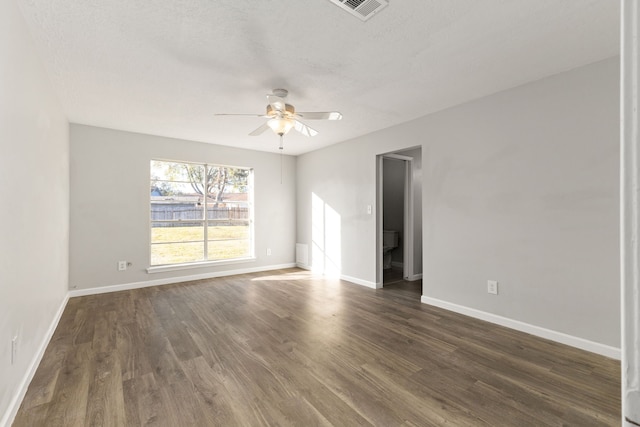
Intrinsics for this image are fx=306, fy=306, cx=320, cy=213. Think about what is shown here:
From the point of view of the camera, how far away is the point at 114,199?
452 centimetres

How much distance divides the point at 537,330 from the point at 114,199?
5.50 meters

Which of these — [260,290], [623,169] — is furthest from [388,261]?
[623,169]

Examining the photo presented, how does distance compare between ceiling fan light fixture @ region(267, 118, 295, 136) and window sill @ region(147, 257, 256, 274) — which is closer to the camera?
ceiling fan light fixture @ region(267, 118, 295, 136)

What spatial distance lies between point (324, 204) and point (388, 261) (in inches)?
70.4

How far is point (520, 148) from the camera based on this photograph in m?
3.01

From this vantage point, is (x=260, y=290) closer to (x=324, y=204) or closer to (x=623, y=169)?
(x=324, y=204)

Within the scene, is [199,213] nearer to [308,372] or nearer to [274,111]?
[274,111]

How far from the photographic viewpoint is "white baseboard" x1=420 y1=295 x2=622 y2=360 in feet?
8.31

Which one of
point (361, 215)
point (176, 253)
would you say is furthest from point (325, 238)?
point (176, 253)

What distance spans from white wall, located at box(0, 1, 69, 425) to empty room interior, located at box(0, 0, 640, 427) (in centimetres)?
3

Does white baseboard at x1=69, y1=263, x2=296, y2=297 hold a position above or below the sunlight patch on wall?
below

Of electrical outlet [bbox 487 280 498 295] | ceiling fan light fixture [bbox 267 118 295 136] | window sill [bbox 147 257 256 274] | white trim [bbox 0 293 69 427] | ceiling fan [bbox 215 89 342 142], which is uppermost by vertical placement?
ceiling fan [bbox 215 89 342 142]
